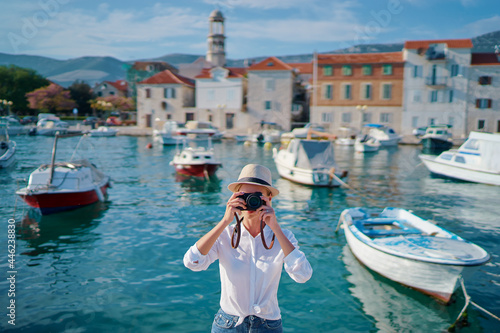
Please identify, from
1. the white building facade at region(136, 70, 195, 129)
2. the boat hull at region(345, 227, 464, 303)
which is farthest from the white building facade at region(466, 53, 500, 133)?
the boat hull at region(345, 227, 464, 303)

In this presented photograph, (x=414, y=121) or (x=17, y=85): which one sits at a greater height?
(x=17, y=85)

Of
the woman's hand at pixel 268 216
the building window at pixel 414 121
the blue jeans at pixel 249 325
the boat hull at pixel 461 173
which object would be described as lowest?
the boat hull at pixel 461 173

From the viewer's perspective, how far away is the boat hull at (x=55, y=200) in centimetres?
1330

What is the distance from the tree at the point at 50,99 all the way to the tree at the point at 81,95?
9.10 feet

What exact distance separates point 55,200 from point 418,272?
12.0 m

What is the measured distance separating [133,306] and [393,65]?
169ft

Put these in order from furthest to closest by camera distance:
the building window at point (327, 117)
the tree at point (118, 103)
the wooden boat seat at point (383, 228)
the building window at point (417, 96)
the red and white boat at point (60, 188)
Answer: the tree at point (118, 103) < the building window at point (327, 117) < the building window at point (417, 96) < the red and white boat at point (60, 188) < the wooden boat seat at point (383, 228)

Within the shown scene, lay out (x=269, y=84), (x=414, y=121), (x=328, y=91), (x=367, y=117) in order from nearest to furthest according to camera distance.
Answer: (x=414, y=121) → (x=367, y=117) → (x=328, y=91) → (x=269, y=84)

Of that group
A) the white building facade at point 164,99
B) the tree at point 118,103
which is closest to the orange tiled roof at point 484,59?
the white building facade at point 164,99

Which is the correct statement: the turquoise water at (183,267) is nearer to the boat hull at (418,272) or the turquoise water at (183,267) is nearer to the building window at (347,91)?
the boat hull at (418,272)

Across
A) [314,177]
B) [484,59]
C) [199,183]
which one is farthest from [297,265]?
[484,59]

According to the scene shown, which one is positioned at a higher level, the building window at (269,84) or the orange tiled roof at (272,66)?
the orange tiled roof at (272,66)

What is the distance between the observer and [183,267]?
9312mm

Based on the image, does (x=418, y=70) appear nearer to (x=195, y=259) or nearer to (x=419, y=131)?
(x=419, y=131)
